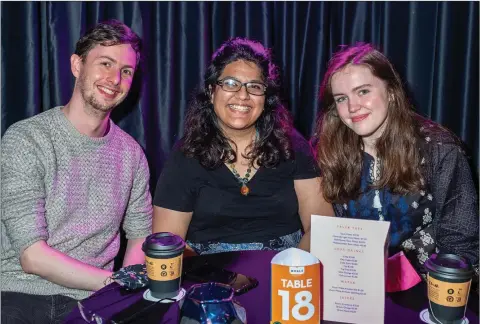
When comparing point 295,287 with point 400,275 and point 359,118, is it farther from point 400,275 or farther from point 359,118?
point 359,118

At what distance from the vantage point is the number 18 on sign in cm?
102

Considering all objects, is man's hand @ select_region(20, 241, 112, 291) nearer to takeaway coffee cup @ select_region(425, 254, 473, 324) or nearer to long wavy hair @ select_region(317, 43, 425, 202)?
long wavy hair @ select_region(317, 43, 425, 202)

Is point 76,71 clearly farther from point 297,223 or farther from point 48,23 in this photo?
point 297,223

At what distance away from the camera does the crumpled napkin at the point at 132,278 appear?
4.27 ft

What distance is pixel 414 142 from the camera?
6.04ft

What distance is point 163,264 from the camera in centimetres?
123

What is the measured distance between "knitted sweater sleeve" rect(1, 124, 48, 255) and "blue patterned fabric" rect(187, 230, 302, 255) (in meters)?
0.63

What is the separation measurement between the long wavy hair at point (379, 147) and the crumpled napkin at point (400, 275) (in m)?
0.52

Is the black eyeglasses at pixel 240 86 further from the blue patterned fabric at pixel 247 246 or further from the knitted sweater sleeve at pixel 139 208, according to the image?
the blue patterned fabric at pixel 247 246

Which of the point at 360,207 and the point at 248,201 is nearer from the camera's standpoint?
the point at 360,207

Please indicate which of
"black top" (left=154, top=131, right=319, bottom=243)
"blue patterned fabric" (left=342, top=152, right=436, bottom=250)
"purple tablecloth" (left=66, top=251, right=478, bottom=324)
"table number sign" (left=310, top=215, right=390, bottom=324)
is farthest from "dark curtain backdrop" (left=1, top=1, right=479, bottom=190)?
"table number sign" (left=310, top=215, right=390, bottom=324)

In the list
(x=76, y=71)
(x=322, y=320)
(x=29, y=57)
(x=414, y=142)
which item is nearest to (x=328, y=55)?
(x=414, y=142)

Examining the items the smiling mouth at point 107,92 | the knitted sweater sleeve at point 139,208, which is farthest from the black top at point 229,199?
the smiling mouth at point 107,92

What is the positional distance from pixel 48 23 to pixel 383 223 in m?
1.93
